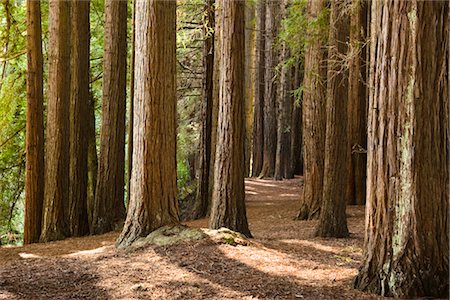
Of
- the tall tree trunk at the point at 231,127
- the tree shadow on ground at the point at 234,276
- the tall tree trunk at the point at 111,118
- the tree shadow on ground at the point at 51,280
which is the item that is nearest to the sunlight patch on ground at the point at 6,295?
the tree shadow on ground at the point at 51,280

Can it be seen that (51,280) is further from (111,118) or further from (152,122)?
(111,118)

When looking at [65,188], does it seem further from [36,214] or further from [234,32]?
[234,32]

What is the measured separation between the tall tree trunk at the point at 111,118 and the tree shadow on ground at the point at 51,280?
19.0ft

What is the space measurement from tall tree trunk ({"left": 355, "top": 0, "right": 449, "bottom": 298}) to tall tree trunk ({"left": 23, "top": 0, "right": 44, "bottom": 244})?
30.2ft

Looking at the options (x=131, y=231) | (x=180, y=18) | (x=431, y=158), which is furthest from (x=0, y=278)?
(x=180, y=18)

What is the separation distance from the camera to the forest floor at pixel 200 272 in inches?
233

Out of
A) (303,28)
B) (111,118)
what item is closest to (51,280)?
(111,118)

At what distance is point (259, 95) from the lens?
92.0 ft

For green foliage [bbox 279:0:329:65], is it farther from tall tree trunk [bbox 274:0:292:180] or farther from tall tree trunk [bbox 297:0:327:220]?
tall tree trunk [bbox 274:0:292:180]

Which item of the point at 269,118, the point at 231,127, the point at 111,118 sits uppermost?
the point at 269,118

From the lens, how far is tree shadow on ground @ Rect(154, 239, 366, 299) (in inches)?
227

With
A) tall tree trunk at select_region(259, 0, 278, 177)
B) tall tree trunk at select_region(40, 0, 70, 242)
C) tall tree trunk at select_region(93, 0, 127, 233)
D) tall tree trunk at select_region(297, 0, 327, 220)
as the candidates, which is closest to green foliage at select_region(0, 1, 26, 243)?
tall tree trunk at select_region(40, 0, 70, 242)

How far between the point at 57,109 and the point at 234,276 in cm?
746

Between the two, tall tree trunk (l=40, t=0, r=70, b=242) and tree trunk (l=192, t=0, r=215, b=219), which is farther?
tree trunk (l=192, t=0, r=215, b=219)
